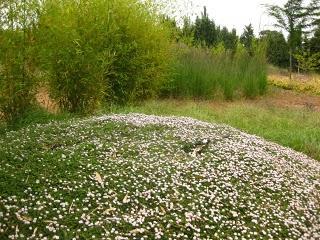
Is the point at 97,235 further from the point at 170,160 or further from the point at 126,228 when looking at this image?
the point at 170,160

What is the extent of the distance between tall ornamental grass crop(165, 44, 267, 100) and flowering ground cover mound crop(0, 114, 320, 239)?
5.69 metres

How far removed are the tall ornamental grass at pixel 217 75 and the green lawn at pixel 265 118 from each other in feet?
2.39

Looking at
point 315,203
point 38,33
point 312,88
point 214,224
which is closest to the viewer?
point 214,224

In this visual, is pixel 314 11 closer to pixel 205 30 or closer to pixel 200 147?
pixel 205 30

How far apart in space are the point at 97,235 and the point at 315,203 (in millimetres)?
2292

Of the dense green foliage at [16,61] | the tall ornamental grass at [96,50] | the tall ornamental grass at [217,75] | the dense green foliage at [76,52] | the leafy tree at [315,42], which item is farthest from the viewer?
the leafy tree at [315,42]

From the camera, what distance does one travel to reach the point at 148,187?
12.5 feet

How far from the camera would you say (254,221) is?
3600 millimetres

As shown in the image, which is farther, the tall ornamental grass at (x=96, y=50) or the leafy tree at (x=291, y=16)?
the leafy tree at (x=291, y=16)

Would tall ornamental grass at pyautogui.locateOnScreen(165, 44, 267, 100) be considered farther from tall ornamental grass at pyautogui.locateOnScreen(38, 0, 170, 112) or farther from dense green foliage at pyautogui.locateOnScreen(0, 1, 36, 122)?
dense green foliage at pyautogui.locateOnScreen(0, 1, 36, 122)

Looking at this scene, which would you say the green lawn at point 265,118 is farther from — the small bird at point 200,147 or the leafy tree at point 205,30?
the leafy tree at point 205,30

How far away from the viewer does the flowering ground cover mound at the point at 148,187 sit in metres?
3.27

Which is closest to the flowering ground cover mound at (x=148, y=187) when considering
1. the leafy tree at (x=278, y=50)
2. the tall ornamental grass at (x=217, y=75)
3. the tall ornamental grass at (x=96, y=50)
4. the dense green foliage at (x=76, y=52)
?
the dense green foliage at (x=76, y=52)

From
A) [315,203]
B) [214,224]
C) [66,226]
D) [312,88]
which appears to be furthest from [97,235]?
[312,88]
